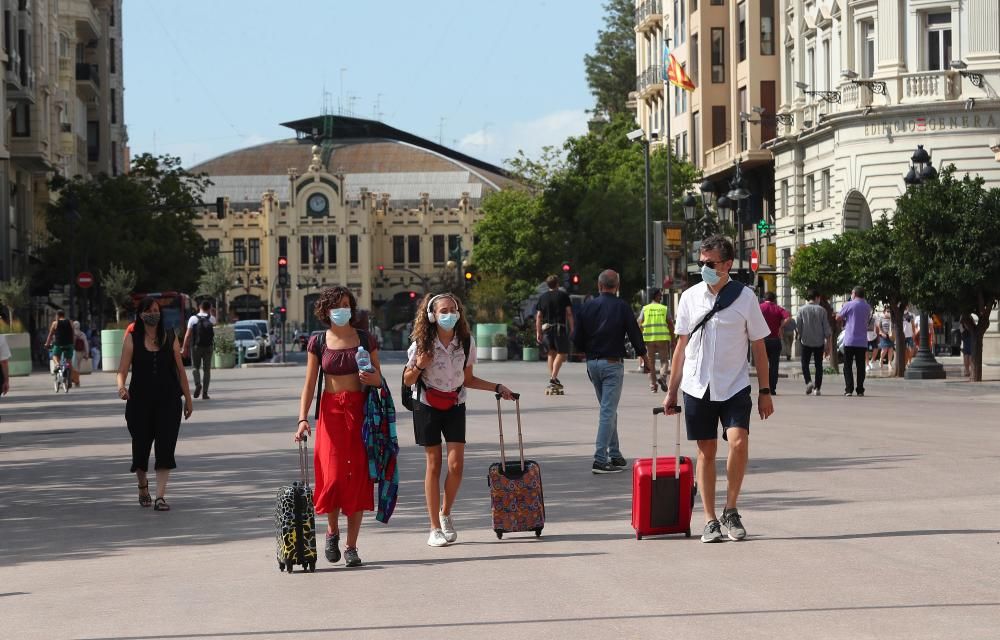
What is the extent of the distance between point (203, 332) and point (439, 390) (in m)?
21.7

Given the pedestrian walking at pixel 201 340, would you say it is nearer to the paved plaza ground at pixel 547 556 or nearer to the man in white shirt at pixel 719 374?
the paved plaza ground at pixel 547 556

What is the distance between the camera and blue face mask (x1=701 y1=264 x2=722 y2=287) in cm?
1130

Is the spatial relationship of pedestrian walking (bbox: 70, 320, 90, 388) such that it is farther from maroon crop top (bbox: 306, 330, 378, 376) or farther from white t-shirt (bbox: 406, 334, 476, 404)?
maroon crop top (bbox: 306, 330, 378, 376)

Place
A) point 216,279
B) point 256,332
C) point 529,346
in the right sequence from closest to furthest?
point 529,346 → point 256,332 → point 216,279

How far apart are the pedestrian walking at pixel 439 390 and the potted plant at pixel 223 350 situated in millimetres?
48411

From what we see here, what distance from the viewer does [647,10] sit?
81375 mm

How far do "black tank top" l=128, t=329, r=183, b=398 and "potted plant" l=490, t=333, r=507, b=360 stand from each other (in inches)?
1926

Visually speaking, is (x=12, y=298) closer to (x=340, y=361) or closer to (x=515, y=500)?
(x=515, y=500)

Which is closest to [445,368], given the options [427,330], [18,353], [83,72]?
[427,330]

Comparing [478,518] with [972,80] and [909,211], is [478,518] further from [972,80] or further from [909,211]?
[972,80]

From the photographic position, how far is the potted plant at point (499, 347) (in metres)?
63.9

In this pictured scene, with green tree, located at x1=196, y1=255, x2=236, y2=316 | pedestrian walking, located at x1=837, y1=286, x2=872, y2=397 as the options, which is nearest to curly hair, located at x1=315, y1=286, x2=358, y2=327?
Answer: pedestrian walking, located at x1=837, y1=286, x2=872, y2=397

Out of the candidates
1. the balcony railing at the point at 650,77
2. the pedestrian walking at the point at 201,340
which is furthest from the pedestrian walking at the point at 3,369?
the balcony railing at the point at 650,77

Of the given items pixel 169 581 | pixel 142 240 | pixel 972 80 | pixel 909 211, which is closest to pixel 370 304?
pixel 142 240
